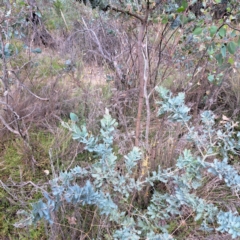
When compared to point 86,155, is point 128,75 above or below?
above

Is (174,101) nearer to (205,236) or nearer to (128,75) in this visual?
(205,236)

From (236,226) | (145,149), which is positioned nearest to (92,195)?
(236,226)

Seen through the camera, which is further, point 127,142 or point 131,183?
point 127,142

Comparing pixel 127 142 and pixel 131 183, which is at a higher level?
pixel 131 183

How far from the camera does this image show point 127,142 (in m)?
1.72

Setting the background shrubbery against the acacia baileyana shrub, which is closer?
the acacia baileyana shrub

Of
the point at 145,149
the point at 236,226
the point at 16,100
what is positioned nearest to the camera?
the point at 236,226

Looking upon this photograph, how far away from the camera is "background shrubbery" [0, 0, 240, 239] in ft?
3.33

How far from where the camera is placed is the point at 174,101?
40.5 inches

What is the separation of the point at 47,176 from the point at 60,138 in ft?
0.95

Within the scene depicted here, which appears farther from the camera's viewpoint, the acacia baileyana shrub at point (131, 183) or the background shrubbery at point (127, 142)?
the background shrubbery at point (127, 142)

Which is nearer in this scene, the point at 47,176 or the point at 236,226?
the point at 236,226

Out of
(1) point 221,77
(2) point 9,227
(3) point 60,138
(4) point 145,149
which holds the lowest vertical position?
(2) point 9,227

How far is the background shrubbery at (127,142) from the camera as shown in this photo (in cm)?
102
